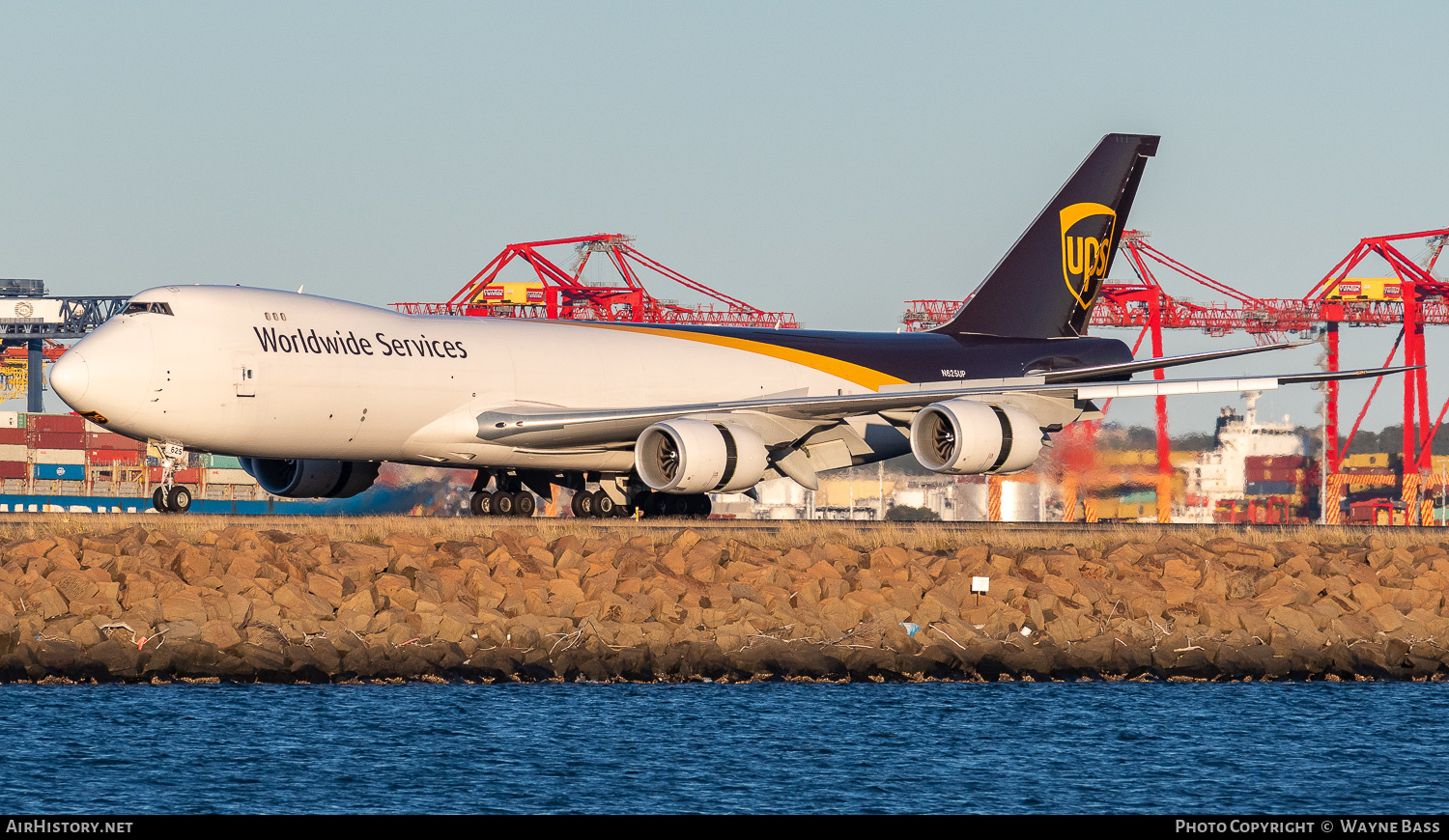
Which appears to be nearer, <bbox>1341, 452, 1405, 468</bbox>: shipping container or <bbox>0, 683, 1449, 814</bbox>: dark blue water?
<bbox>0, 683, 1449, 814</bbox>: dark blue water

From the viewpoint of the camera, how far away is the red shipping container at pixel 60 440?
289 feet

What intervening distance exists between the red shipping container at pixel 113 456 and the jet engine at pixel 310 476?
2289 inches

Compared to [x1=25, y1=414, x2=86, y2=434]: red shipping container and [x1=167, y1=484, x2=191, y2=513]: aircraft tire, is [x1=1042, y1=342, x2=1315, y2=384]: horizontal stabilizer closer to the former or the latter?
[x1=167, y1=484, x2=191, y2=513]: aircraft tire

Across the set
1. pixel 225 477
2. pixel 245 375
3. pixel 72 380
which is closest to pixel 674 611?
pixel 245 375

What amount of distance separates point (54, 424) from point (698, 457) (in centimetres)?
6739

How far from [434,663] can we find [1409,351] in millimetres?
76707

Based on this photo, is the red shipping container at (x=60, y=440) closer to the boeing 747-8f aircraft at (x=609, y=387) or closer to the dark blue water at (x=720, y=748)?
the boeing 747-8f aircraft at (x=609, y=387)

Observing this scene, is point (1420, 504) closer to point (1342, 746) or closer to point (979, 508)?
point (979, 508)

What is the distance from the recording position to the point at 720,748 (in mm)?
16234

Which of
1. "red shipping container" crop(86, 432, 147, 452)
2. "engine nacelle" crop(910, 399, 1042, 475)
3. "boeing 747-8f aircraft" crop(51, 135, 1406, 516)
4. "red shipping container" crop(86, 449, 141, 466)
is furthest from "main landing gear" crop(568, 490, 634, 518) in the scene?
"red shipping container" crop(86, 449, 141, 466)

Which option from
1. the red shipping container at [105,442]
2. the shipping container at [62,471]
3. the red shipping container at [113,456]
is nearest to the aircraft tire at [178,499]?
the red shipping container at [105,442]

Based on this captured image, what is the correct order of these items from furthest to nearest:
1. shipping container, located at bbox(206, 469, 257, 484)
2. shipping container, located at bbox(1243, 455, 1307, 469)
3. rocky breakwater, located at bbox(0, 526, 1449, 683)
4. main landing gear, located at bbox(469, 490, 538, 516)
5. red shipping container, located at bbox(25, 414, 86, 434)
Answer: red shipping container, located at bbox(25, 414, 86, 434), shipping container, located at bbox(206, 469, 257, 484), shipping container, located at bbox(1243, 455, 1307, 469), main landing gear, located at bbox(469, 490, 538, 516), rocky breakwater, located at bbox(0, 526, 1449, 683)

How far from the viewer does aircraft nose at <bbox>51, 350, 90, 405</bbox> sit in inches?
1079

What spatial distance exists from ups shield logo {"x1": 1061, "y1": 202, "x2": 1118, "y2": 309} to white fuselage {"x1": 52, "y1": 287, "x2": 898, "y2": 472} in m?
9.55
